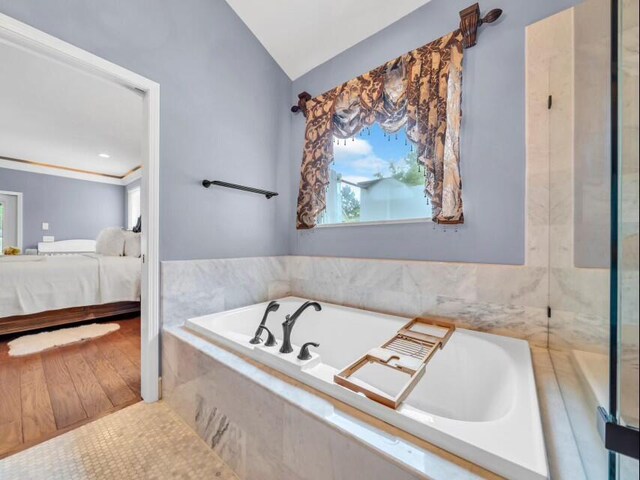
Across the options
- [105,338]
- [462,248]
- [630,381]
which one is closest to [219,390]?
[630,381]

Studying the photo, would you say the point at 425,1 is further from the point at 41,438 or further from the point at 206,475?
the point at 41,438

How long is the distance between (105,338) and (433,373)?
2.85 m

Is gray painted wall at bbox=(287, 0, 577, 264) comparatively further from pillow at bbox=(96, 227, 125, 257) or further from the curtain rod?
pillow at bbox=(96, 227, 125, 257)

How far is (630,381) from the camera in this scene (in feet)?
1.39

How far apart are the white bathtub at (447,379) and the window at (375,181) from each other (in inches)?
28.7

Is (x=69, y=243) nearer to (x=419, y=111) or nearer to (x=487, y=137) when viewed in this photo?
(x=419, y=111)

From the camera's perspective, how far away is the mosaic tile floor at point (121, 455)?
1.03m

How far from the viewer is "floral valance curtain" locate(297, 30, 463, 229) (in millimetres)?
1477

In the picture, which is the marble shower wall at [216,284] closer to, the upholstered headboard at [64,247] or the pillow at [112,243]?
the pillow at [112,243]

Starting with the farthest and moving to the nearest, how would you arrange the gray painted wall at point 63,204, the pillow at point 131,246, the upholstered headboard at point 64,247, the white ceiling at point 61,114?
the upholstered headboard at point 64,247 → the gray painted wall at point 63,204 → the pillow at point 131,246 → the white ceiling at point 61,114

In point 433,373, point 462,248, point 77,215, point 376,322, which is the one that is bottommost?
point 433,373

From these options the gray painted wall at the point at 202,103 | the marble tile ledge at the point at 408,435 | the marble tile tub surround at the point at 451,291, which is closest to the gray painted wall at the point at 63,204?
the gray painted wall at the point at 202,103

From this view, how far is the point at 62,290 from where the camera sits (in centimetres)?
261

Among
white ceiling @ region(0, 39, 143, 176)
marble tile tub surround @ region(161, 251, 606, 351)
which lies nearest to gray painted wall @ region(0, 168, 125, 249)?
white ceiling @ region(0, 39, 143, 176)
